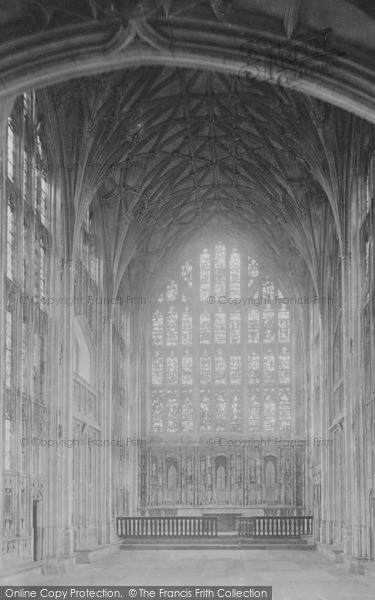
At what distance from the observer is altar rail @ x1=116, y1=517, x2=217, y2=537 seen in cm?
3866

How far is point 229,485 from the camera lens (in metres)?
47.9

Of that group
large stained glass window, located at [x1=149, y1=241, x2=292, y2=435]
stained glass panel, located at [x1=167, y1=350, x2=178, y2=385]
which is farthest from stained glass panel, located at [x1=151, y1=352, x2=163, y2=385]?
stained glass panel, located at [x1=167, y1=350, x2=178, y2=385]

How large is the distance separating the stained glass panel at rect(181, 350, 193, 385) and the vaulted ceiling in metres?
5.28

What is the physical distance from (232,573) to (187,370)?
885 inches

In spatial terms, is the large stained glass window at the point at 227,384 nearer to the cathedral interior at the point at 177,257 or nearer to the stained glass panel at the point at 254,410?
the stained glass panel at the point at 254,410

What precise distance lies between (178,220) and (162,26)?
27318mm

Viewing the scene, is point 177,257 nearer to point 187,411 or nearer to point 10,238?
point 187,411

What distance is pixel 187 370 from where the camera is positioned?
49844mm

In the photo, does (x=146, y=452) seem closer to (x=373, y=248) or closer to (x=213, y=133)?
(x=213, y=133)

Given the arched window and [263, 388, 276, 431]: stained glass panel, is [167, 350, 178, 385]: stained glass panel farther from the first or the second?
the arched window

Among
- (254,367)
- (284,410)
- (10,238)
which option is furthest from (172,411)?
(10,238)

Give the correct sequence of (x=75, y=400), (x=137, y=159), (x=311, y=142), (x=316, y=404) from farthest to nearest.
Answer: (x=316, y=404) → (x=137, y=159) → (x=75, y=400) → (x=311, y=142)

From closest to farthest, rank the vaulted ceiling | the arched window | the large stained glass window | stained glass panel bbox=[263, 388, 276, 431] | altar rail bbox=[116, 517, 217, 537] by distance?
the vaulted ceiling
the arched window
altar rail bbox=[116, 517, 217, 537]
stained glass panel bbox=[263, 388, 276, 431]
the large stained glass window

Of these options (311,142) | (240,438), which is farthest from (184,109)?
(240,438)
